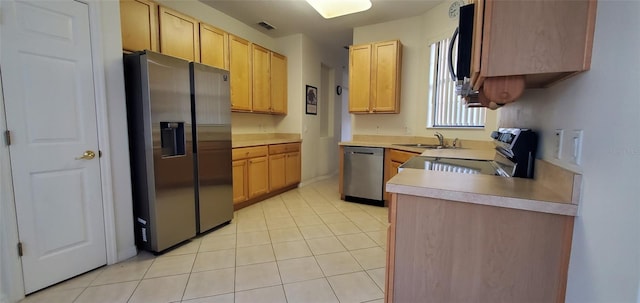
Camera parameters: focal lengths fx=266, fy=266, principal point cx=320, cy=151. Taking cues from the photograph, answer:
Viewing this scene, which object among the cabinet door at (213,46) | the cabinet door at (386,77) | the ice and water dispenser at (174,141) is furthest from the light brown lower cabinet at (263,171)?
the cabinet door at (386,77)

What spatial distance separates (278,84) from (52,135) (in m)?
3.01

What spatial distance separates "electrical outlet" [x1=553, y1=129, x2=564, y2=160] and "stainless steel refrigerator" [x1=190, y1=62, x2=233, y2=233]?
2550 mm

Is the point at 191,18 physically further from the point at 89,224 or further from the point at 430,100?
the point at 430,100

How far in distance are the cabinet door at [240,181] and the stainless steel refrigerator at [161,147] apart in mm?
783

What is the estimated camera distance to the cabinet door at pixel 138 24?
2377mm

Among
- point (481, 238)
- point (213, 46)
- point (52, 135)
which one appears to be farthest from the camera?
point (213, 46)

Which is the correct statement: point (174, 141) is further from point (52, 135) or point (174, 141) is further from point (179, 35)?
point (179, 35)

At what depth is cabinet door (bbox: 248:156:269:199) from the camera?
3555 millimetres

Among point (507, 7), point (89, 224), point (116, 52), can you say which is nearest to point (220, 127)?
point (116, 52)

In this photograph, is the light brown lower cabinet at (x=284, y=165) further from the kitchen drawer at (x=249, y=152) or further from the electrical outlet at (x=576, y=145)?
the electrical outlet at (x=576, y=145)

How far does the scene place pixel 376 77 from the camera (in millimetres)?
3787

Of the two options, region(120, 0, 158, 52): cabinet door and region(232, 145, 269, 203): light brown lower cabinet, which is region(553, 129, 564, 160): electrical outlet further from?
region(120, 0, 158, 52): cabinet door

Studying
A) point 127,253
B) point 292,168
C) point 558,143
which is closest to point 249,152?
point 292,168

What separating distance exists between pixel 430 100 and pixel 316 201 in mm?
2113
